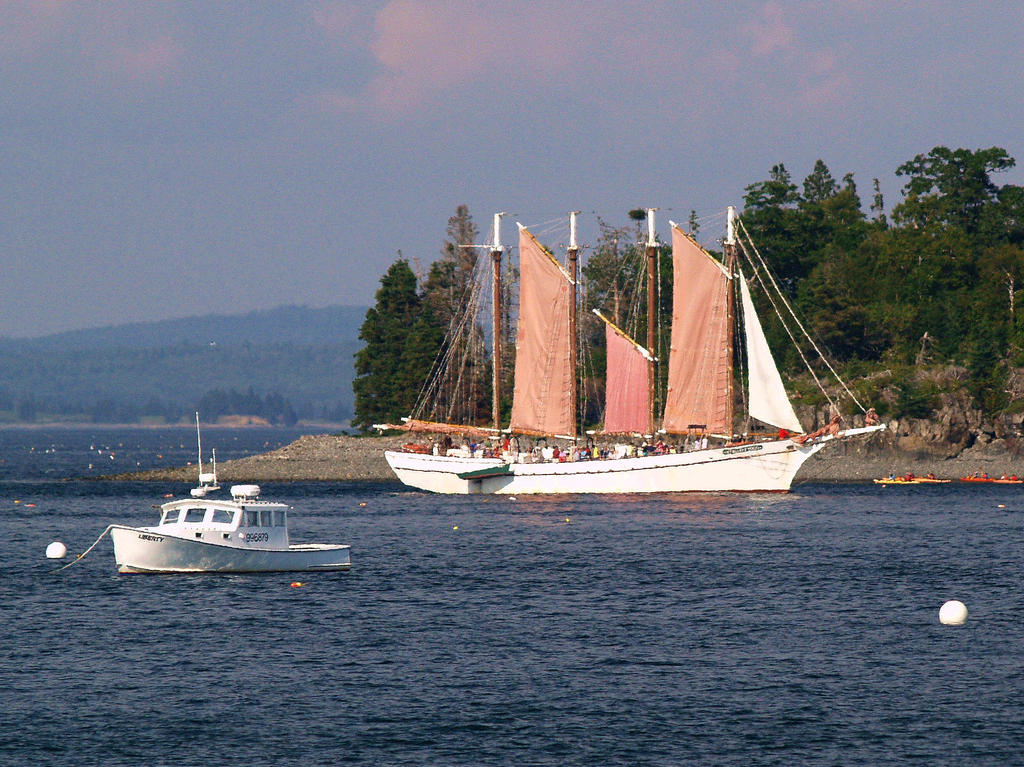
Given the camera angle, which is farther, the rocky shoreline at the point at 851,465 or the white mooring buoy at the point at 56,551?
the rocky shoreline at the point at 851,465

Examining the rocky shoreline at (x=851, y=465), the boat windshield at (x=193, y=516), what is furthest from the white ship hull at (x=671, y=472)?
the boat windshield at (x=193, y=516)

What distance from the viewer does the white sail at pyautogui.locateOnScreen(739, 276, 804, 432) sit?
10694cm

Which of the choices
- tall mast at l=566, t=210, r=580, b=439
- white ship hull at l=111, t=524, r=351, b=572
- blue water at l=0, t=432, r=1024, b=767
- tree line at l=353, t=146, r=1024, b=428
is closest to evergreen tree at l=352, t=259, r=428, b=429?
tree line at l=353, t=146, r=1024, b=428

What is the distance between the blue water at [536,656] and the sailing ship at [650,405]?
31030 millimetres

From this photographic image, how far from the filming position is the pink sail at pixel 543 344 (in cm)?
11569

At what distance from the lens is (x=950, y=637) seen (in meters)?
47.1

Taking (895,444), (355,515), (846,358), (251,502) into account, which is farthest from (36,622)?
(846,358)

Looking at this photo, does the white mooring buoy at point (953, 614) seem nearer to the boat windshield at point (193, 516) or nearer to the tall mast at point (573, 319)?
the boat windshield at point (193, 516)

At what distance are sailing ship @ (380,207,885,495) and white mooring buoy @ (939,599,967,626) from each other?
58090mm

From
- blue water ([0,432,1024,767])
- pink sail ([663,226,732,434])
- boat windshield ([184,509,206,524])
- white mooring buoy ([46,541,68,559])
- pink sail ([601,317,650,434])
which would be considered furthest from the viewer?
pink sail ([601,317,650,434])

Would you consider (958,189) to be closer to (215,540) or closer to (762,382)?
(762,382)

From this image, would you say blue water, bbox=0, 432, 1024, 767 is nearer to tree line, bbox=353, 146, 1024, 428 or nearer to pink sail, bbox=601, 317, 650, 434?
pink sail, bbox=601, 317, 650, 434

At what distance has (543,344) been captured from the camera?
117 m

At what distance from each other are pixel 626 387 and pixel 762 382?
1283cm
